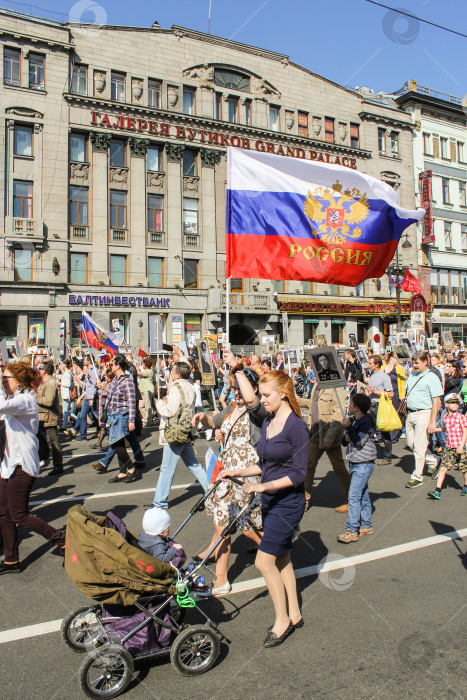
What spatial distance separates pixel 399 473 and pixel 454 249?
137 ft

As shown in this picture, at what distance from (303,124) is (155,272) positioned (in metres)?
16.1

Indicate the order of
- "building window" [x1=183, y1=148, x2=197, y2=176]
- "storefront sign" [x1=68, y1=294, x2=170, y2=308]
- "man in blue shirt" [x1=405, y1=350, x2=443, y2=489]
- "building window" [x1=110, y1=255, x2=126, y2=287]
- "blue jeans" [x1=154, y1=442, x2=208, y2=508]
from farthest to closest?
"building window" [x1=183, y1=148, x2=197, y2=176] < "building window" [x1=110, y1=255, x2=126, y2=287] < "storefront sign" [x1=68, y1=294, x2=170, y2=308] < "man in blue shirt" [x1=405, y1=350, x2=443, y2=489] < "blue jeans" [x1=154, y1=442, x2=208, y2=508]

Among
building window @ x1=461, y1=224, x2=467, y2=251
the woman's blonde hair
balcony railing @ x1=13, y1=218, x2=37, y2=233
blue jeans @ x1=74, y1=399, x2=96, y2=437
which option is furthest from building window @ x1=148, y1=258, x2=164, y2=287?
building window @ x1=461, y1=224, x2=467, y2=251

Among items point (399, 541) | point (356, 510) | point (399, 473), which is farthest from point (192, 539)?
point (399, 473)

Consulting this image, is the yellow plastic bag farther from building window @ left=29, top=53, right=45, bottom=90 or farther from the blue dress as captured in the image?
building window @ left=29, top=53, right=45, bottom=90

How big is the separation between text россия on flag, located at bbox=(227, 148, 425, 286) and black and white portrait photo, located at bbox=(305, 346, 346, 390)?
1.20 metres

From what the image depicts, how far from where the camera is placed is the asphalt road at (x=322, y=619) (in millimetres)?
3186

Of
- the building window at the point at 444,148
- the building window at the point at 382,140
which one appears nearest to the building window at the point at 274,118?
the building window at the point at 382,140

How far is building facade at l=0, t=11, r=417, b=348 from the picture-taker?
93.3 ft

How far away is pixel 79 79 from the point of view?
30.5 meters

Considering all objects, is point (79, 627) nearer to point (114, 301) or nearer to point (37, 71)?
point (114, 301)

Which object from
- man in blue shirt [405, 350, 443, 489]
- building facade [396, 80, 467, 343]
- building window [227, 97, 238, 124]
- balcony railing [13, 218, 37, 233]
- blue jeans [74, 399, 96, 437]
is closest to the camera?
man in blue shirt [405, 350, 443, 489]

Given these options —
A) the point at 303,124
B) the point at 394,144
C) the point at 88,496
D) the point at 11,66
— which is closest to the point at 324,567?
the point at 88,496

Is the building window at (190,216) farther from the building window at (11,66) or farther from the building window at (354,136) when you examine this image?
the building window at (354,136)
